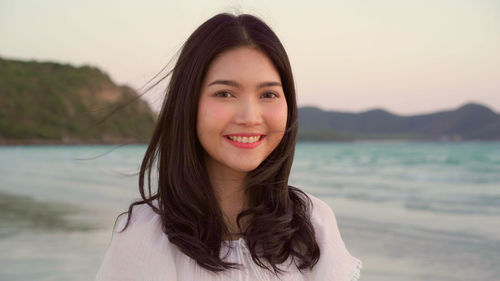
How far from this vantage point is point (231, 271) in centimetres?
194

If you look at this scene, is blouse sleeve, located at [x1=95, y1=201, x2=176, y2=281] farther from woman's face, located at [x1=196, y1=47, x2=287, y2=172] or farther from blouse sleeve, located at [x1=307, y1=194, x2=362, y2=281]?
blouse sleeve, located at [x1=307, y1=194, x2=362, y2=281]

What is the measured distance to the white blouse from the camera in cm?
182

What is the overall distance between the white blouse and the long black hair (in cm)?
3

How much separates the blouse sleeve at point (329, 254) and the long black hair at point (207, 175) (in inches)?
1.3

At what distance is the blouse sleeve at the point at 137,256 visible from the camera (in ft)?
5.94

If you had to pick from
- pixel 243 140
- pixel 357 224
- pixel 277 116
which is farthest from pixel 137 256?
pixel 357 224

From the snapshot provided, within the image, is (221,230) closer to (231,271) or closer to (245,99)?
(231,271)

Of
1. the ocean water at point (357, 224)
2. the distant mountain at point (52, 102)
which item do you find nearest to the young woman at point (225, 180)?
the ocean water at point (357, 224)

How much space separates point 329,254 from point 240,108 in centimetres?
61

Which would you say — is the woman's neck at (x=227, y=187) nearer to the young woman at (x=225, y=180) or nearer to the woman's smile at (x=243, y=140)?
the young woman at (x=225, y=180)

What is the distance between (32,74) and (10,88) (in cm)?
401

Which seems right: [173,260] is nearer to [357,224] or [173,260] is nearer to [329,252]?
[329,252]

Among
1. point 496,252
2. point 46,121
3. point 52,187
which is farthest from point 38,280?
point 46,121

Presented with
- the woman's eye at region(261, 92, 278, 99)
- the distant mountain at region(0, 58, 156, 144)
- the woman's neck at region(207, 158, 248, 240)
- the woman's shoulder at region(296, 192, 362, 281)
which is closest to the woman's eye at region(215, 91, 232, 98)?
the woman's eye at region(261, 92, 278, 99)
